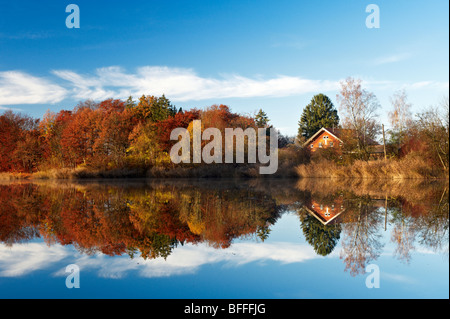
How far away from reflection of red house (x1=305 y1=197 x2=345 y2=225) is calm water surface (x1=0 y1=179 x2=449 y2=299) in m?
0.05

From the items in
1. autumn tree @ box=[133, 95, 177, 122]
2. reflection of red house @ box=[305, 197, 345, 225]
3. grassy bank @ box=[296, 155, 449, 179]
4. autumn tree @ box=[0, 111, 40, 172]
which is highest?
autumn tree @ box=[133, 95, 177, 122]

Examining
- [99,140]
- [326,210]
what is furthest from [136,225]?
[99,140]

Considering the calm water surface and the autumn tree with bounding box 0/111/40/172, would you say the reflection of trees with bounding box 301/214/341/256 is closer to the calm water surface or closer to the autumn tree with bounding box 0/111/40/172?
the calm water surface

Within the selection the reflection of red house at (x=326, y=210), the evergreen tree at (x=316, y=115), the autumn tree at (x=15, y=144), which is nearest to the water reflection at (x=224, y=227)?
the reflection of red house at (x=326, y=210)

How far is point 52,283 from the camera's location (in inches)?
158

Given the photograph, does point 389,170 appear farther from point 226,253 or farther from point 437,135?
point 226,253

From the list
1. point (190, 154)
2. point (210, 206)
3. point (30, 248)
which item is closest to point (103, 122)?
point (190, 154)

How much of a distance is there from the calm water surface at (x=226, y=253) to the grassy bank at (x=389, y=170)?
16.1m

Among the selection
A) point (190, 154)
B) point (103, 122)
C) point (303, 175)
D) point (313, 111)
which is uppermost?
point (313, 111)

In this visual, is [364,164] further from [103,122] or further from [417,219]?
[103,122]

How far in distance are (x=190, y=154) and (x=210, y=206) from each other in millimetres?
20925

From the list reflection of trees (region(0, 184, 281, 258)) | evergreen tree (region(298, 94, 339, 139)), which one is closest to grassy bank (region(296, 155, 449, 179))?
reflection of trees (region(0, 184, 281, 258))

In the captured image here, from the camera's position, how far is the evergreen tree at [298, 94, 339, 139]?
6450cm

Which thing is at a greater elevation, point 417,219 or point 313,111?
point 313,111
